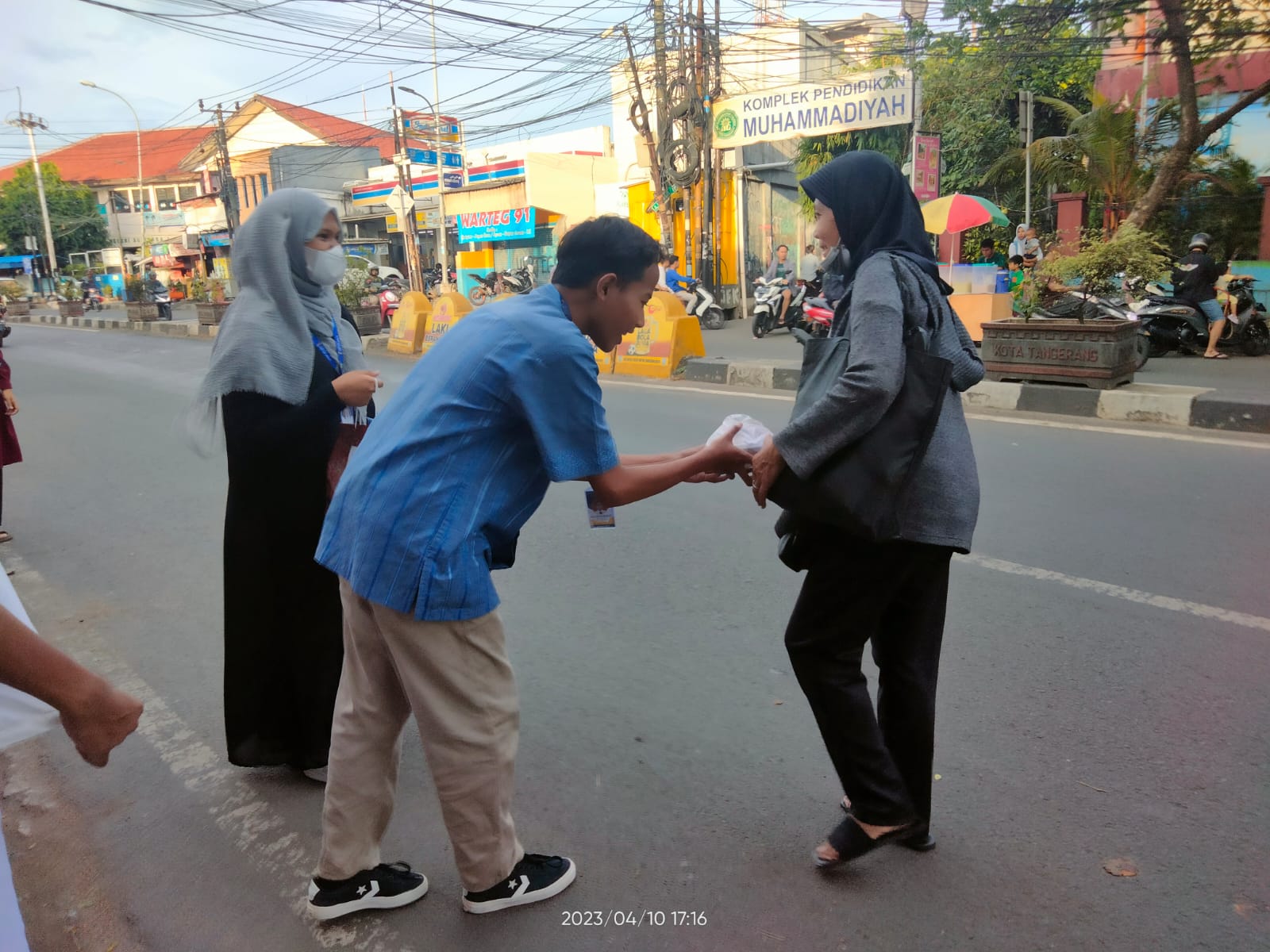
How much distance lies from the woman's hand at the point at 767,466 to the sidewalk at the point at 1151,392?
4.24 m

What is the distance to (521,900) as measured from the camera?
2064 millimetres

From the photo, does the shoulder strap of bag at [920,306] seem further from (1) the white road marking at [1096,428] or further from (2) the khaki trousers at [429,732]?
(1) the white road marking at [1096,428]

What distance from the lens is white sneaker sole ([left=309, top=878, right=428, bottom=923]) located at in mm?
2057

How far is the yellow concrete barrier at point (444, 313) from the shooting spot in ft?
45.5

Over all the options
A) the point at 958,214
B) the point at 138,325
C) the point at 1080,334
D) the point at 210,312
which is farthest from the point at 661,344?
the point at 138,325

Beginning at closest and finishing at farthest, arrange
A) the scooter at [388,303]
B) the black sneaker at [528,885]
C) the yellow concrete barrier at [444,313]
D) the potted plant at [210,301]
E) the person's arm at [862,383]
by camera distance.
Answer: the person's arm at [862,383] → the black sneaker at [528,885] → the yellow concrete barrier at [444,313] → the scooter at [388,303] → the potted plant at [210,301]

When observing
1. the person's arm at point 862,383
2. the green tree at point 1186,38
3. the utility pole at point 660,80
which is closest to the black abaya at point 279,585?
the person's arm at point 862,383

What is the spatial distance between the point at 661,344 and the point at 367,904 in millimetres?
9201

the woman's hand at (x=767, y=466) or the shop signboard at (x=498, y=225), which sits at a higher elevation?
the shop signboard at (x=498, y=225)

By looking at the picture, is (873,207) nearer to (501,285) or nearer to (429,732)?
(429,732)

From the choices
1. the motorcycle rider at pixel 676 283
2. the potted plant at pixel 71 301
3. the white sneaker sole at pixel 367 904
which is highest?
the potted plant at pixel 71 301

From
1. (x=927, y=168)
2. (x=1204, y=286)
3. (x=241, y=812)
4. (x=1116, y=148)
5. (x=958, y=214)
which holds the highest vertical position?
(x=1116, y=148)

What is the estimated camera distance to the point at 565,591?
13.3 ft

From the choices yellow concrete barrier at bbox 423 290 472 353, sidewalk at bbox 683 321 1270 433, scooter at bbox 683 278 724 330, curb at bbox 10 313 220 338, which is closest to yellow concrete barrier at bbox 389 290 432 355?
yellow concrete barrier at bbox 423 290 472 353
